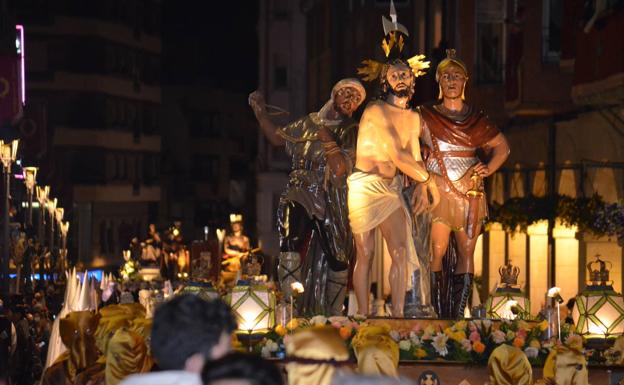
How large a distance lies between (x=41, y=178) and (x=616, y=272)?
Result: 42453 millimetres

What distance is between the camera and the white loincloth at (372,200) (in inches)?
690

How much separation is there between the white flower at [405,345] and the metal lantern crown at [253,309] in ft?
3.83

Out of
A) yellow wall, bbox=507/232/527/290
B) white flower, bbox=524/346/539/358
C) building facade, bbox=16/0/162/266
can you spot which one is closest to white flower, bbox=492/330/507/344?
white flower, bbox=524/346/539/358

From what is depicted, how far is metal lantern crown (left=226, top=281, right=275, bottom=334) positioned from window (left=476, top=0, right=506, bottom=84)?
20.7m

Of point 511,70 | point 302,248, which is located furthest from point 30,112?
point 302,248

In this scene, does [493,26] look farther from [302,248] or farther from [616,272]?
[302,248]

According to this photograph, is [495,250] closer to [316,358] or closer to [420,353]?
[420,353]

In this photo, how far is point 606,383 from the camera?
1608 centimetres

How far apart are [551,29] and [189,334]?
24595 mm

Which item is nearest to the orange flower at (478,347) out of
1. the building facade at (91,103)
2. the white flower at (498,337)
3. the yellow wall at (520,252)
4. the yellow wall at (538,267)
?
the white flower at (498,337)

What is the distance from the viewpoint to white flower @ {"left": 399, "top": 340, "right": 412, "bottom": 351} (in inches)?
631

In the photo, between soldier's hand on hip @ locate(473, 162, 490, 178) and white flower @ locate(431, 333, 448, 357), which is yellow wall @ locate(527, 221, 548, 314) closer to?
soldier's hand on hip @ locate(473, 162, 490, 178)

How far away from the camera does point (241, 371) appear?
7.93 metres

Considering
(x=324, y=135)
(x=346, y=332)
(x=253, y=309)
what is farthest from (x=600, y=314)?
(x=324, y=135)
